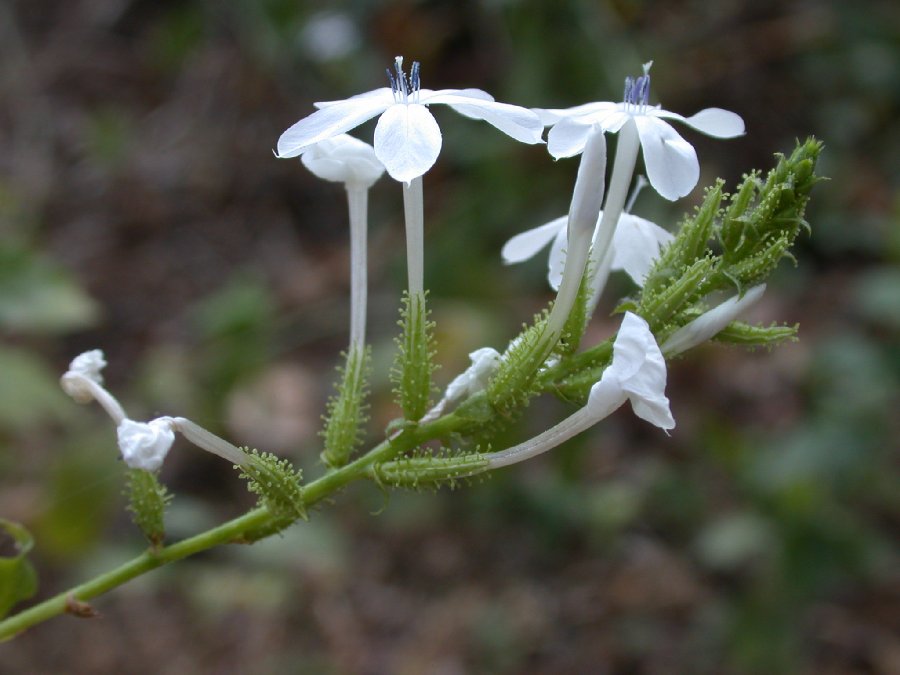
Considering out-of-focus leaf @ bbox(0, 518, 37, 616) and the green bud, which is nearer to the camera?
the green bud

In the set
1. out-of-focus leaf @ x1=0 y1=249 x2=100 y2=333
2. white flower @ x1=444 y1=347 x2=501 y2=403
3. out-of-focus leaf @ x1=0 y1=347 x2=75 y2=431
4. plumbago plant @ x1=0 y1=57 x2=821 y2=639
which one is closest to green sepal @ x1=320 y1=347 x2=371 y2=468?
plumbago plant @ x1=0 y1=57 x2=821 y2=639

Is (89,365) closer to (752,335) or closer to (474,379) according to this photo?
(474,379)

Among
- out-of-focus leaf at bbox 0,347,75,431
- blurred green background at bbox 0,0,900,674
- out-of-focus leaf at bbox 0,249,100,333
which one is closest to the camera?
out-of-focus leaf at bbox 0,249,100,333

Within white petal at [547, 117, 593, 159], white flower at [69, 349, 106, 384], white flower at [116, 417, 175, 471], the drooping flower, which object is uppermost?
white flower at [69, 349, 106, 384]

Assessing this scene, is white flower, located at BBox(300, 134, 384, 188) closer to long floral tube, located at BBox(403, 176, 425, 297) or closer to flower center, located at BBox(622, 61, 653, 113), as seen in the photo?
long floral tube, located at BBox(403, 176, 425, 297)

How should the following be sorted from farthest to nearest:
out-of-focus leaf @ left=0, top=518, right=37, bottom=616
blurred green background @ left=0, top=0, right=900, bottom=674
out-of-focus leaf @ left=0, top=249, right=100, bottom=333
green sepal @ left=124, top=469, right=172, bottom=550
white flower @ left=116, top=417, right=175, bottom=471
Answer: blurred green background @ left=0, top=0, right=900, bottom=674 < out-of-focus leaf @ left=0, top=249, right=100, bottom=333 < out-of-focus leaf @ left=0, top=518, right=37, bottom=616 < green sepal @ left=124, top=469, right=172, bottom=550 < white flower @ left=116, top=417, right=175, bottom=471

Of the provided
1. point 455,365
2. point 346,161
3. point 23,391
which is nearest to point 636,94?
point 346,161

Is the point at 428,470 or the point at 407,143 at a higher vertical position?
the point at 407,143

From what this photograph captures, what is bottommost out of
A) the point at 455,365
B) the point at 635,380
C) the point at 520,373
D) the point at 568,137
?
the point at 635,380

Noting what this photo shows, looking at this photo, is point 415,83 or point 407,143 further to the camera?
point 415,83

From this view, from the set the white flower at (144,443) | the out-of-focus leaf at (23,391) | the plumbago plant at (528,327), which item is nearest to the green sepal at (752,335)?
the plumbago plant at (528,327)
